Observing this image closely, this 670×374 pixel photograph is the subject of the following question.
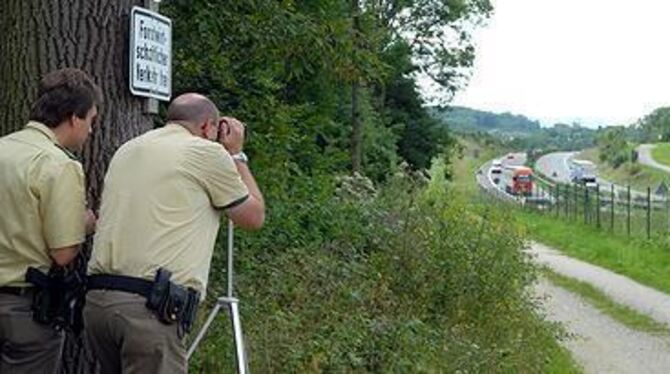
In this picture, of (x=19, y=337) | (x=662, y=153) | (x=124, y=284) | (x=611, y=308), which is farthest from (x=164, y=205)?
(x=662, y=153)

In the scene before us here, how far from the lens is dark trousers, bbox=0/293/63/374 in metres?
4.37

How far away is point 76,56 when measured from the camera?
5133mm

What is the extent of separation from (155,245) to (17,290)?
671 millimetres

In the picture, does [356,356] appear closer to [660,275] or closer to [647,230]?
[660,275]

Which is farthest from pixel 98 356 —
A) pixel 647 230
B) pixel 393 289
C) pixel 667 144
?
pixel 667 144

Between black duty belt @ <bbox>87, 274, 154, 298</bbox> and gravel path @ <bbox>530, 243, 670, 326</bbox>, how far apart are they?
11134mm

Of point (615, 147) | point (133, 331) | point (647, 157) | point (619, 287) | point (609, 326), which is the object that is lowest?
point (609, 326)

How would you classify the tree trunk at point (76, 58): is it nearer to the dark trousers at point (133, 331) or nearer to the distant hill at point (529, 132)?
the dark trousers at point (133, 331)

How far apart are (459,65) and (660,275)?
2511 cm

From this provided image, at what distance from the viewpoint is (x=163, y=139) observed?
430 centimetres

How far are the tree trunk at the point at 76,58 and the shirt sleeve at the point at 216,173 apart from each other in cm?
101

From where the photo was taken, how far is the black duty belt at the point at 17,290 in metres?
4.38

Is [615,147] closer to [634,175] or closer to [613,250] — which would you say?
[634,175]

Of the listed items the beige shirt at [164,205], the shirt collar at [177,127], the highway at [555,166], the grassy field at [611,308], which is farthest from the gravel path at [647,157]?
the beige shirt at [164,205]
